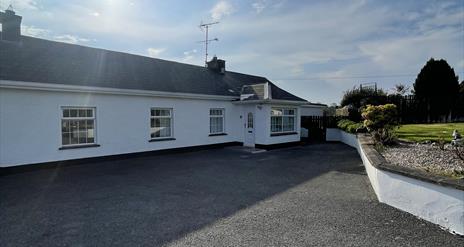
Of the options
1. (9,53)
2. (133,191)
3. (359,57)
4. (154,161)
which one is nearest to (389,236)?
(133,191)

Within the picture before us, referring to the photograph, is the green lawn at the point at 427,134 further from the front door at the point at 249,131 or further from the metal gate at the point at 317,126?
the front door at the point at 249,131

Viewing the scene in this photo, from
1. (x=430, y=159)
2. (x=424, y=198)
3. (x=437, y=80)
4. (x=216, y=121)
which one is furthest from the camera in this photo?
(x=437, y=80)

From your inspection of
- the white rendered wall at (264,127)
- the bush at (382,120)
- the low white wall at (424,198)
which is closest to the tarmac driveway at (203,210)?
the low white wall at (424,198)

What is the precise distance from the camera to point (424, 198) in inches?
186

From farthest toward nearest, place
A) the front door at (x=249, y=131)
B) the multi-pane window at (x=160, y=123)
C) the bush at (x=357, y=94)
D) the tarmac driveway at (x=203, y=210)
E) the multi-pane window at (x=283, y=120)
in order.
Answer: the bush at (x=357, y=94)
the front door at (x=249, y=131)
the multi-pane window at (x=283, y=120)
the multi-pane window at (x=160, y=123)
the tarmac driveway at (x=203, y=210)

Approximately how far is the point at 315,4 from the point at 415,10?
402cm

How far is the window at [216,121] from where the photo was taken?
15.4 m

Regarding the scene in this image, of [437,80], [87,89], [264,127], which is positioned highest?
[437,80]

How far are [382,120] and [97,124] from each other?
10.8m

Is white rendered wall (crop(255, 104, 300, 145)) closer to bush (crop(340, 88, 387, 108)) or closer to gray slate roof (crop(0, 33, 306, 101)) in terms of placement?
gray slate roof (crop(0, 33, 306, 101))

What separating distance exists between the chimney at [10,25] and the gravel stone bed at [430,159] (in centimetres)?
1380

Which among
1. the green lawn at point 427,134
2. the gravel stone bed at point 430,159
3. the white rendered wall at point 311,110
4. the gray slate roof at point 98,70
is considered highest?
the gray slate roof at point 98,70

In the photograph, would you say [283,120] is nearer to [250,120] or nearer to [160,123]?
[250,120]

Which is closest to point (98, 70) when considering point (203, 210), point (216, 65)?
point (216, 65)
